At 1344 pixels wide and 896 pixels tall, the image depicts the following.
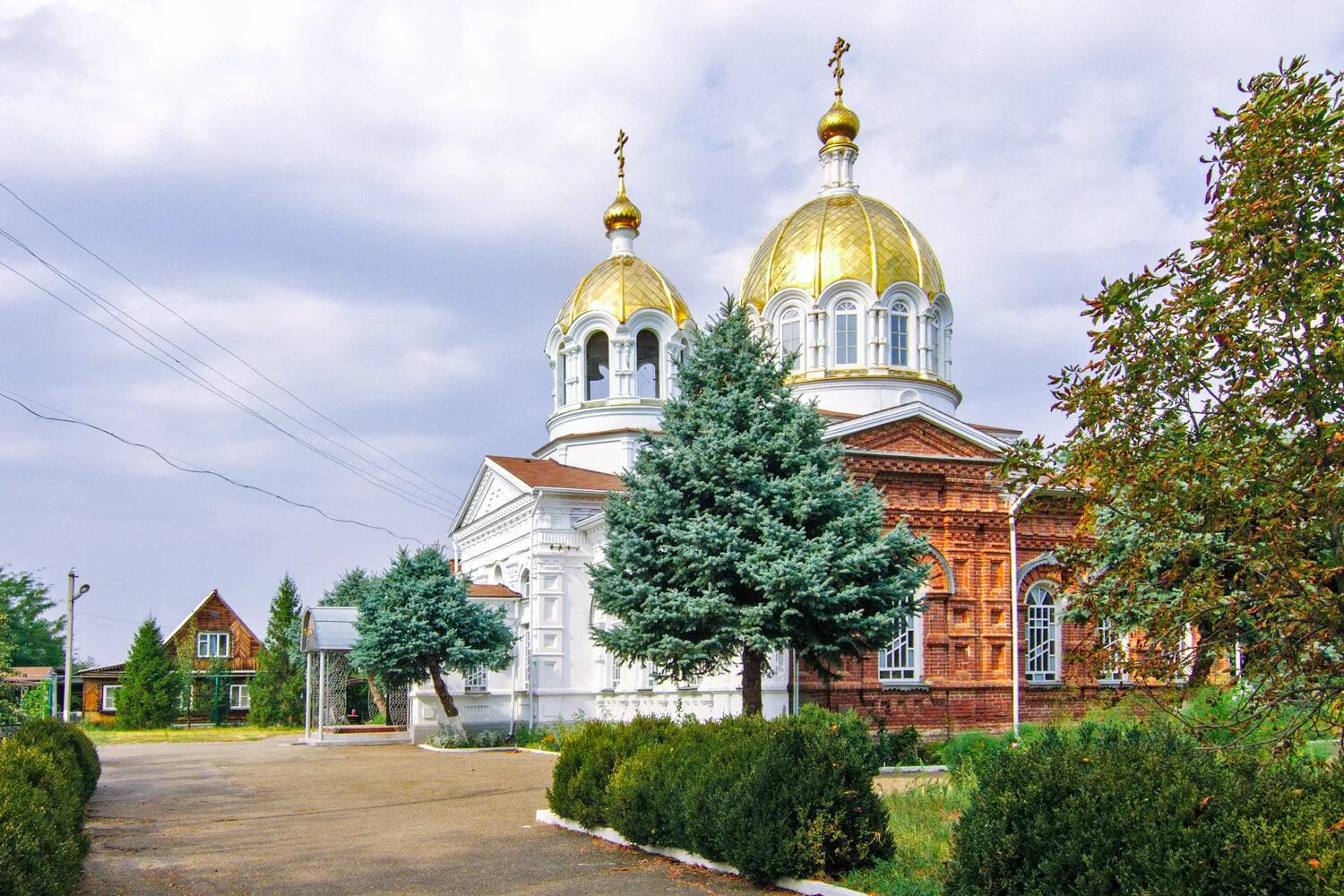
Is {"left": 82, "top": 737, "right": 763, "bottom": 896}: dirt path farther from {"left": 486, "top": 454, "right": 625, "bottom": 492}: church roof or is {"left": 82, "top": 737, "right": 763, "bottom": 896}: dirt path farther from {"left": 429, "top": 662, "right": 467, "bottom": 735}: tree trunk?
{"left": 486, "top": 454, "right": 625, "bottom": 492}: church roof

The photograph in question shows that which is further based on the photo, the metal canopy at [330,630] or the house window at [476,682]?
the metal canopy at [330,630]

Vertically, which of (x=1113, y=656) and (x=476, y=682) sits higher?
(x=1113, y=656)

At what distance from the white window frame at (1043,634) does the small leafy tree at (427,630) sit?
37.9ft

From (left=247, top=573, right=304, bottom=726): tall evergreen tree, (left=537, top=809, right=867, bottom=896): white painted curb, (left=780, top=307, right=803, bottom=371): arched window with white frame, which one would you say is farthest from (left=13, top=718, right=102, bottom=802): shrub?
(left=247, top=573, right=304, bottom=726): tall evergreen tree

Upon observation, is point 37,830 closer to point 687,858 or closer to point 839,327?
point 687,858

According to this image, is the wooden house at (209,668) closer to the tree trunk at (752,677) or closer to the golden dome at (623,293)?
the golden dome at (623,293)

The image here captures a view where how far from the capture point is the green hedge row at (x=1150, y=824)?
18.9 feet

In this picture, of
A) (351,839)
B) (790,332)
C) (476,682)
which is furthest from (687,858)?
(476,682)

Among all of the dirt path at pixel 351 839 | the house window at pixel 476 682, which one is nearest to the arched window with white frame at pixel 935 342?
the house window at pixel 476 682

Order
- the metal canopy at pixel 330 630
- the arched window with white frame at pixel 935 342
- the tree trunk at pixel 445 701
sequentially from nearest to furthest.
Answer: the tree trunk at pixel 445 701 < the arched window with white frame at pixel 935 342 < the metal canopy at pixel 330 630

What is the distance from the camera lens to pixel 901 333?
3002 cm

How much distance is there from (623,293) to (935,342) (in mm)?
8056

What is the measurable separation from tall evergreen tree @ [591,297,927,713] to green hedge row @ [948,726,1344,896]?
1132 centimetres

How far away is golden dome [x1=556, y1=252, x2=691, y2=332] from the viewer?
3231cm
